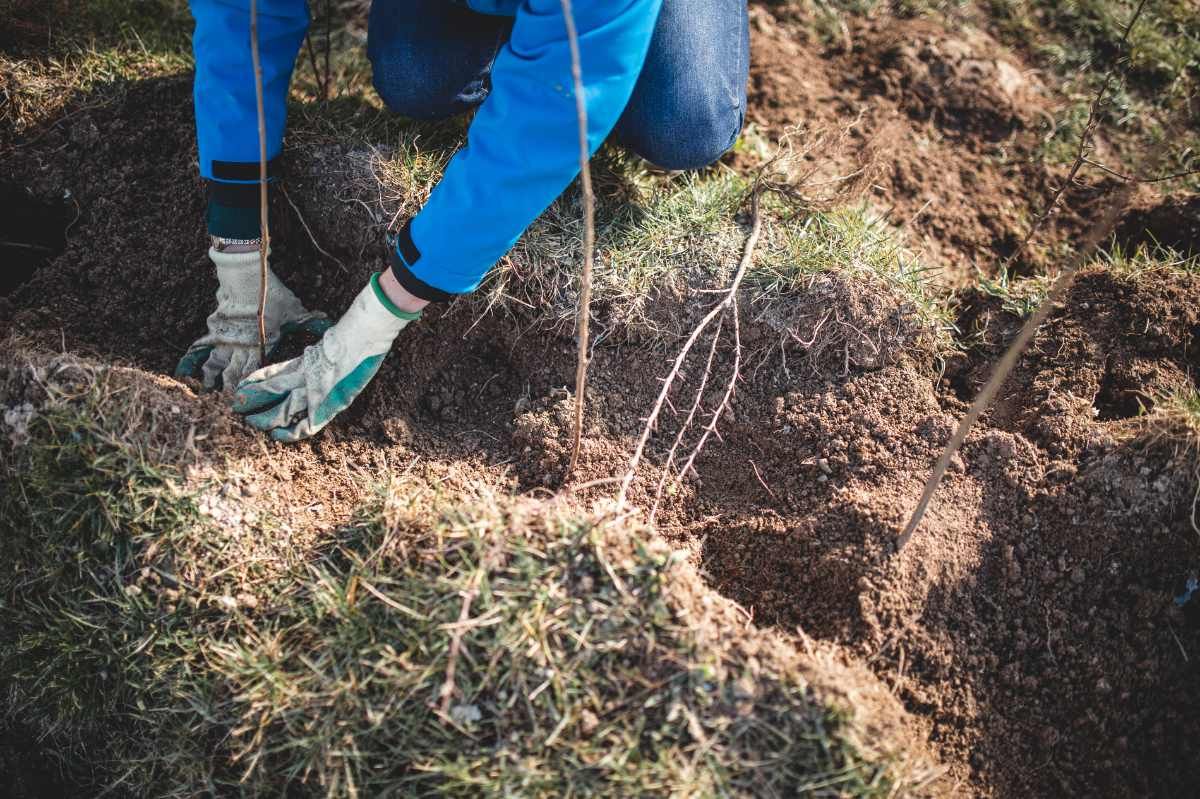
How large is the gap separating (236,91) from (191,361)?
2.10 feet

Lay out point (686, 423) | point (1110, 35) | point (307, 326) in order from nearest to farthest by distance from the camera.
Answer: point (686, 423) → point (307, 326) → point (1110, 35)

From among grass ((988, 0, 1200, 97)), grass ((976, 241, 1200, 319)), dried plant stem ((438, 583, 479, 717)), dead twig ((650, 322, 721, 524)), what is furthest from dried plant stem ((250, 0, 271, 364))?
grass ((988, 0, 1200, 97))

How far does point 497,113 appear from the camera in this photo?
1599 mm

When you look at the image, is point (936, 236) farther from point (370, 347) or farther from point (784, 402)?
point (370, 347)

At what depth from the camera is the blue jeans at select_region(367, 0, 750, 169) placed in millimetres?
2150

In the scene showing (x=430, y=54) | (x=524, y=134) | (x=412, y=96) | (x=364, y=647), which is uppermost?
(x=524, y=134)

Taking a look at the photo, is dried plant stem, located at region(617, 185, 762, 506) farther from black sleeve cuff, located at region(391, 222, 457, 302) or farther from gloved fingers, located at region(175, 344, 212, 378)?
gloved fingers, located at region(175, 344, 212, 378)

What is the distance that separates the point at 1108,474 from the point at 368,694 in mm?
1616

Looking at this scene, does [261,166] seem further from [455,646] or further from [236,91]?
[455,646]

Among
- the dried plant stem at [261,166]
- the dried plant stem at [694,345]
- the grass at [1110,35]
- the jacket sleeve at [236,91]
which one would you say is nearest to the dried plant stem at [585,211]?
the dried plant stem at [694,345]

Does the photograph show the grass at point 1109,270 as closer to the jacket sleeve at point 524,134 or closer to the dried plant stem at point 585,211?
the dried plant stem at point 585,211

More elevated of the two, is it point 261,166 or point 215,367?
point 261,166

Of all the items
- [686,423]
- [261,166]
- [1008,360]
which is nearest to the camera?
[1008,360]

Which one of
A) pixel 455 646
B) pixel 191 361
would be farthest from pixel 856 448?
pixel 191 361
